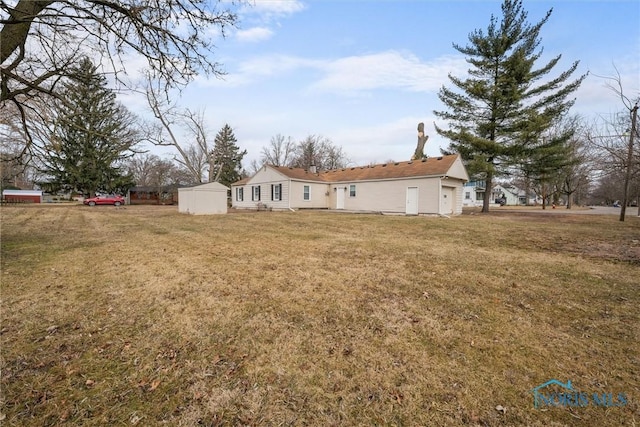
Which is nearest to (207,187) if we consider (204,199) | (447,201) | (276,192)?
(204,199)

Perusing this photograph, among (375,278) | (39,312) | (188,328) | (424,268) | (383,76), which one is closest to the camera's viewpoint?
(188,328)

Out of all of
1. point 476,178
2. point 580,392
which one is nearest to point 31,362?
point 580,392

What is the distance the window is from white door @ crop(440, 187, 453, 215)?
11.8 metres

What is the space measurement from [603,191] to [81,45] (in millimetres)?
69718

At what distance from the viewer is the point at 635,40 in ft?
22.7

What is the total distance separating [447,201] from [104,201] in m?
33.0

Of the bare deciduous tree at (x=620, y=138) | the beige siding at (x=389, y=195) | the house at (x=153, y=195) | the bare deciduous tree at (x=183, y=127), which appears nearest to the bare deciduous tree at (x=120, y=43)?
the bare deciduous tree at (x=620, y=138)

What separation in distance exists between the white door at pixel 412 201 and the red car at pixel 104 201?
100 feet

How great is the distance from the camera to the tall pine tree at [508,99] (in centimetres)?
1781

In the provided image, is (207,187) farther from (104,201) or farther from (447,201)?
(104,201)

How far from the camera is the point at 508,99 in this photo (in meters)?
18.0

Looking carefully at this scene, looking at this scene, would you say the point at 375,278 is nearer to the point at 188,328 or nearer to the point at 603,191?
the point at 188,328

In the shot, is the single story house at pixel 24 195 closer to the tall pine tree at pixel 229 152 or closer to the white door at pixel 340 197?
the tall pine tree at pixel 229 152

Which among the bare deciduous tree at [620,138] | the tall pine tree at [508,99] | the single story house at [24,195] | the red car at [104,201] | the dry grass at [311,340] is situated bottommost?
the dry grass at [311,340]
